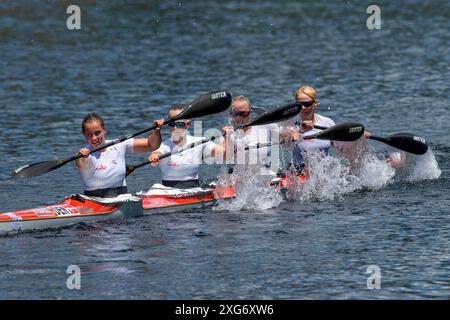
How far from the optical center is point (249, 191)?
20484 millimetres

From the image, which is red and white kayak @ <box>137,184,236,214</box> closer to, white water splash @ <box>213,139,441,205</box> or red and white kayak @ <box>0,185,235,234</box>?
red and white kayak @ <box>0,185,235,234</box>

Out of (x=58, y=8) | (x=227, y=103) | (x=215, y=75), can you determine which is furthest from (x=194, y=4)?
(x=227, y=103)

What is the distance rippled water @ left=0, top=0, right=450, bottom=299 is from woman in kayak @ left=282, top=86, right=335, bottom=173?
2.86 feet

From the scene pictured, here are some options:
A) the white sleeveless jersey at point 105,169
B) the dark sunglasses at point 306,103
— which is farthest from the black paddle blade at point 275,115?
the white sleeveless jersey at point 105,169

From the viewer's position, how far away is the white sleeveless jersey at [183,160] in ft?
65.8

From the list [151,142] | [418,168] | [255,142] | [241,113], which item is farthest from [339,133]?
[151,142]

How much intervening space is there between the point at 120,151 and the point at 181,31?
29398 mm

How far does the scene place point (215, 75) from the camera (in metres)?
38.1

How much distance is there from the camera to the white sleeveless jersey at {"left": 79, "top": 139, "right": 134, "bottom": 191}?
1919 centimetres

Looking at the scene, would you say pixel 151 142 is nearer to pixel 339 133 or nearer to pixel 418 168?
pixel 339 133

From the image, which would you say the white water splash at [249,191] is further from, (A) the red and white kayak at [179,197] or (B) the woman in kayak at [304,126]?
(B) the woman in kayak at [304,126]

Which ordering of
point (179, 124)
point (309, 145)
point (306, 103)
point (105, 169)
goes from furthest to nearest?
point (309, 145) → point (306, 103) → point (179, 124) → point (105, 169)

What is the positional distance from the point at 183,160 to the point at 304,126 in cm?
266
